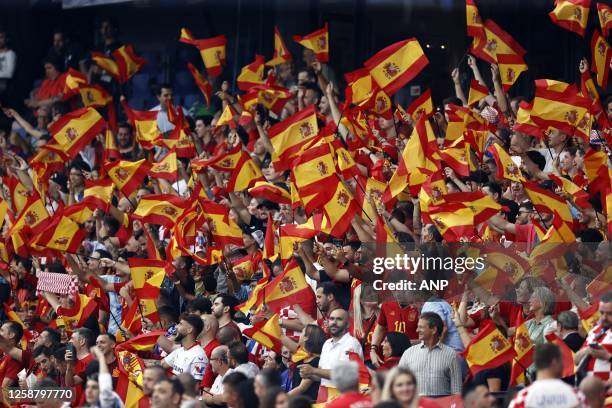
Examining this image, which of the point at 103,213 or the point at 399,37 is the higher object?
the point at 399,37

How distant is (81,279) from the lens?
17609 mm

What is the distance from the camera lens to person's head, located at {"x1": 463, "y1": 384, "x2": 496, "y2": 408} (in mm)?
11414

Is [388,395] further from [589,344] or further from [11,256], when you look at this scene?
[11,256]

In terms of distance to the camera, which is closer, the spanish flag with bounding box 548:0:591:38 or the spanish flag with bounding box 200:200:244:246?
the spanish flag with bounding box 200:200:244:246

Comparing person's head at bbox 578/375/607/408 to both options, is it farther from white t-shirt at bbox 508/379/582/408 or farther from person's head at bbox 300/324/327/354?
person's head at bbox 300/324/327/354

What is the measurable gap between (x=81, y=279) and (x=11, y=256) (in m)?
1.59

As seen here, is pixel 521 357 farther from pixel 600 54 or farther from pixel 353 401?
pixel 600 54

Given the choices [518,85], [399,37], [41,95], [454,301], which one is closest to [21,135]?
[41,95]

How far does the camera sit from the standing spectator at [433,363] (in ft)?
43.5

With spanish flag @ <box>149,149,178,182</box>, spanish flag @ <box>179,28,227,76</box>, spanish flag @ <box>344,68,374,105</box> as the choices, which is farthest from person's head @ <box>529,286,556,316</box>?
spanish flag @ <box>179,28,227,76</box>

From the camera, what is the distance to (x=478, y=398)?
11.4 meters

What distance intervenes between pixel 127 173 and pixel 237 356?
4822 millimetres

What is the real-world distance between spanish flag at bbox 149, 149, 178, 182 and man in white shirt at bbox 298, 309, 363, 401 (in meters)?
4.96

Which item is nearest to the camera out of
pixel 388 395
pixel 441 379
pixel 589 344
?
pixel 388 395
